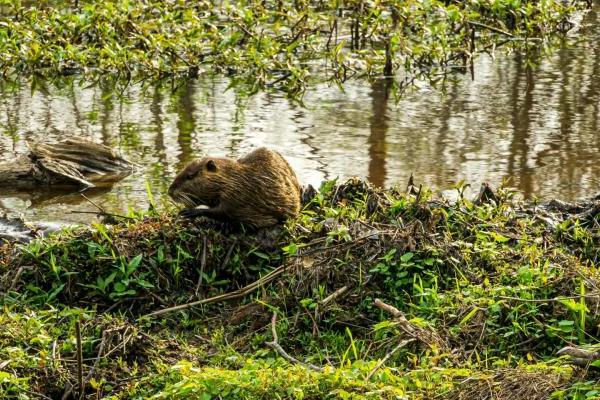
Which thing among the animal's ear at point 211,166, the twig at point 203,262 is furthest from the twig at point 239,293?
the animal's ear at point 211,166

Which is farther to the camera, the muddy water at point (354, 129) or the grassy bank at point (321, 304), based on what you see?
the muddy water at point (354, 129)

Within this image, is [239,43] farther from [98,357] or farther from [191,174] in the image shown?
[98,357]

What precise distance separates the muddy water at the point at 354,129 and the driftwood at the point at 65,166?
0.59ft

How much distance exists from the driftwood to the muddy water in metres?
0.18

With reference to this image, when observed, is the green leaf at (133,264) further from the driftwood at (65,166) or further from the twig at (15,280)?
the driftwood at (65,166)

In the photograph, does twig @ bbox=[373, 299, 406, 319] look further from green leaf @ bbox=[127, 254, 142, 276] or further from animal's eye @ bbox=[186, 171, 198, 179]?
animal's eye @ bbox=[186, 171, 198, 179]

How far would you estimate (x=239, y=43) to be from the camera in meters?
12.0

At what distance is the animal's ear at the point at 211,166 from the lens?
6145 millimetres

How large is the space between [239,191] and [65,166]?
10.2 ft

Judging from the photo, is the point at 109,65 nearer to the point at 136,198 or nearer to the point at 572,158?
the point at 136,198

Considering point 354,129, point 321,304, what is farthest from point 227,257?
point 354,129

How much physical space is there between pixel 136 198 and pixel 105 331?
3.32 metres

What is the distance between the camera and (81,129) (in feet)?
32.7

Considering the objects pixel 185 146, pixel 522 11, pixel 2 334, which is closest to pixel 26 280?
pixel 2 334
